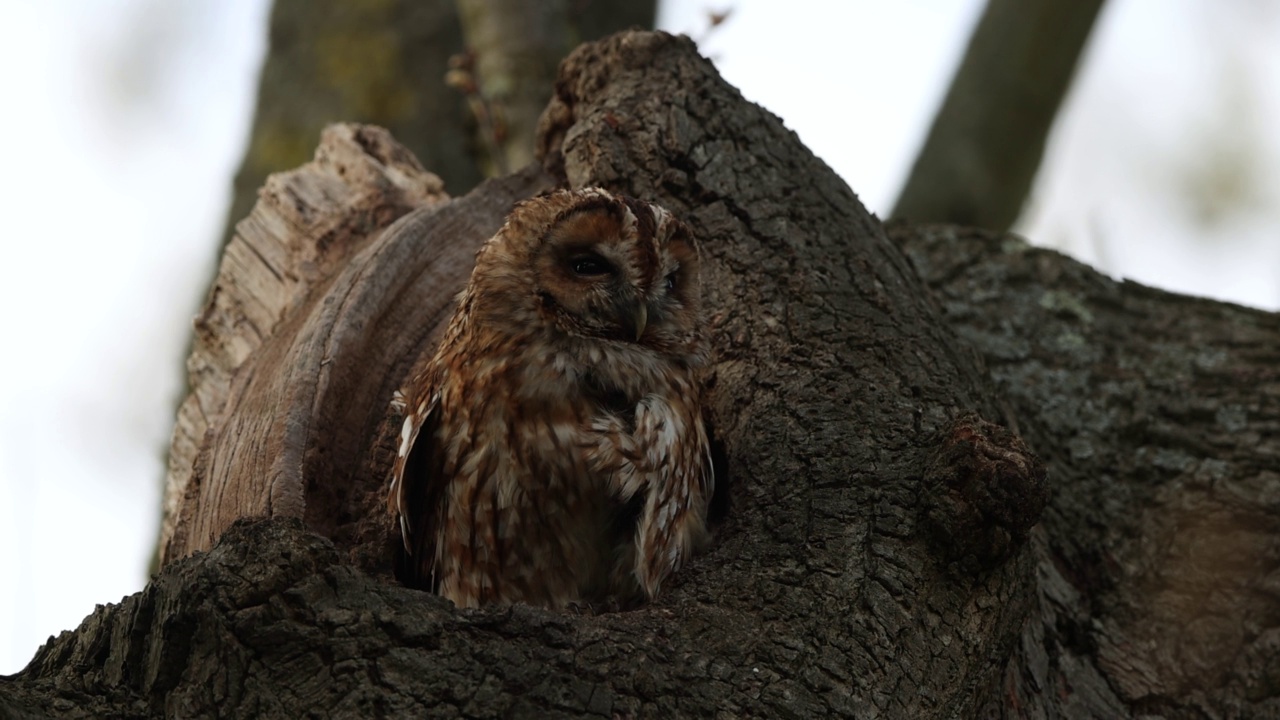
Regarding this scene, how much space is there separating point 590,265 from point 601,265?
3 centimetres

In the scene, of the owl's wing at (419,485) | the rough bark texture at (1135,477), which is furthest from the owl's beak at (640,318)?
the rough bark texture at (1135,477)

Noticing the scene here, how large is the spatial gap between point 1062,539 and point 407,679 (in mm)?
1952

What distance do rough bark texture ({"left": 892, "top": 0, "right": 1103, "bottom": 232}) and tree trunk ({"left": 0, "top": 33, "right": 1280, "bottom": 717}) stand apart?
1199 mm

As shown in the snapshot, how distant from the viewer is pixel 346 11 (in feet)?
19.4

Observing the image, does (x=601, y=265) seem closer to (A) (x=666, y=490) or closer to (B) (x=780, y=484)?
(A) (x=666, y=490)

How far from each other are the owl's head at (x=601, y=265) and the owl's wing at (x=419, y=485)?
1.25ft

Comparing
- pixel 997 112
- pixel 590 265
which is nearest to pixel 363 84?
pixel 997 112

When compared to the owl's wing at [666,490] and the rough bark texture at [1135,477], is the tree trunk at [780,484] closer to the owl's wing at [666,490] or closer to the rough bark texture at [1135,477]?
the rough bark texture at [1135,477]

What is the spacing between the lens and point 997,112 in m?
5.48

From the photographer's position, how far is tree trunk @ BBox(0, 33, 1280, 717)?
6.66 ft

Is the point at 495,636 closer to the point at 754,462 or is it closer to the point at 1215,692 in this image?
the point at 754,462

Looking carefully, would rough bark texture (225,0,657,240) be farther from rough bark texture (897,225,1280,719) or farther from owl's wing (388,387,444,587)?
owl's wing (388,387,444,587)

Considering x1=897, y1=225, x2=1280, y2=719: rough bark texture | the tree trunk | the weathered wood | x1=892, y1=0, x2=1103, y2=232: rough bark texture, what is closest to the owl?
the tree trunk

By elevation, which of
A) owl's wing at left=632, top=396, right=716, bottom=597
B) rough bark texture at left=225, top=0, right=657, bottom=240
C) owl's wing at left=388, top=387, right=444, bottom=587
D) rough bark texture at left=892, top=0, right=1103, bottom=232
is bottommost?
owl's wing at left=388, top=387, right=444, bottom=587
